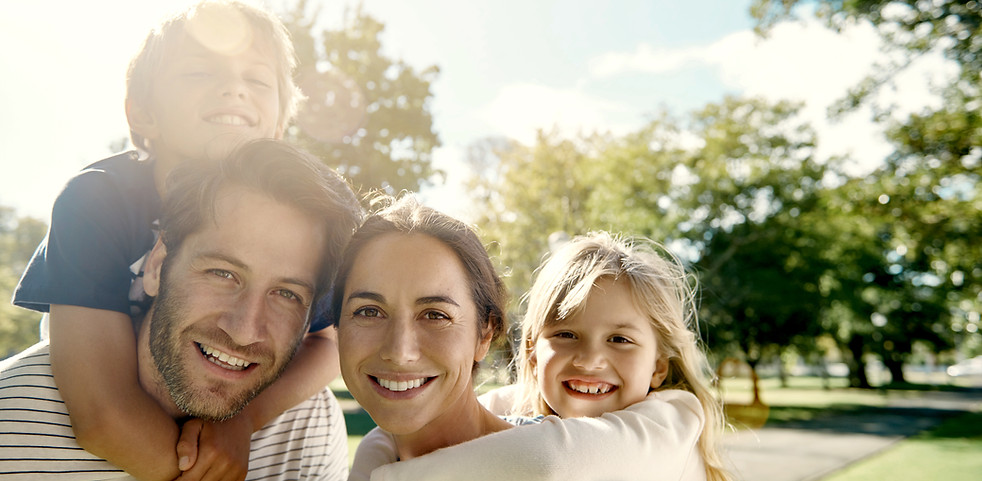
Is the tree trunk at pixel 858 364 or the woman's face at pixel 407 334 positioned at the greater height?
the woman's face at pixel 407 334

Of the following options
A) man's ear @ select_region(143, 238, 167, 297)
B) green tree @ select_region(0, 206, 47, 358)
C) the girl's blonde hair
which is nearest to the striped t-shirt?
man's ear @ select_region(143, 238, 167, 297)

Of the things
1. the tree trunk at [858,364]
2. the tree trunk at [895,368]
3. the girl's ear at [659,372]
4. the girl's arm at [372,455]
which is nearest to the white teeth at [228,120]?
the girl's arm at [372,455]

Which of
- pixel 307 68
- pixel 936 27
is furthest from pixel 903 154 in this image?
pixel 307 68

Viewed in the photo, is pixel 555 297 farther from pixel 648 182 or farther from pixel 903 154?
pixel 648 182

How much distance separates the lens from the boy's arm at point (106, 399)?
1.90 m

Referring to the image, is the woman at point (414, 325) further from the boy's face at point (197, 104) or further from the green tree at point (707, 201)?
the green tree at point (707, 201)

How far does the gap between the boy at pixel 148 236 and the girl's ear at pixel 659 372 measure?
1.46 m

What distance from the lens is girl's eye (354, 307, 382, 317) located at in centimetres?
205

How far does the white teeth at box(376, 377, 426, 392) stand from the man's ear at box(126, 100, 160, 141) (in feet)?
4.98

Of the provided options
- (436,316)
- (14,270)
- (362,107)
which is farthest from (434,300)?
(14,270)

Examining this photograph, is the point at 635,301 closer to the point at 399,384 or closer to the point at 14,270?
the point at 399,384

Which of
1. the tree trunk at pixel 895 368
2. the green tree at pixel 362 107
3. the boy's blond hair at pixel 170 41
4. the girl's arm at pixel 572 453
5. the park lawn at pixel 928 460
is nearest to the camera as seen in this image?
the girl's arm at pixel 572 453

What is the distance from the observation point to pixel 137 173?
246 centimetres

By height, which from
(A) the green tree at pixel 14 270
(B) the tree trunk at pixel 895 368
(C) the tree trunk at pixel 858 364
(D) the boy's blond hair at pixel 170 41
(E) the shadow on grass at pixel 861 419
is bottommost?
(B) the tree trunk at pixel 895 368
